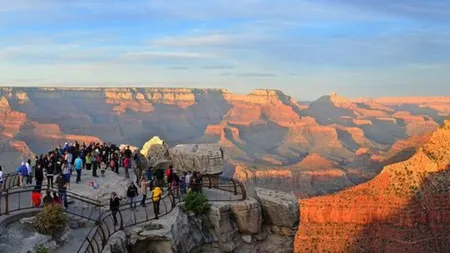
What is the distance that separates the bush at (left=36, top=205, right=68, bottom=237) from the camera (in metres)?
18.9

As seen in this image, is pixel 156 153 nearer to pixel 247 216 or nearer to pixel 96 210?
pixel 247 216

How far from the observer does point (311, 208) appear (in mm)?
64000

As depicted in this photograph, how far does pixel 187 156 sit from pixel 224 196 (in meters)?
4.50

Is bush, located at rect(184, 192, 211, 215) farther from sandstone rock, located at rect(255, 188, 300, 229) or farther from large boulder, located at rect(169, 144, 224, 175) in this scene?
large boulder, located at rect(169, 144, 224, 175)

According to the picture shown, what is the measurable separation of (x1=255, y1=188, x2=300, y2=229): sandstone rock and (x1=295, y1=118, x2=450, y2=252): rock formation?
33539 mm

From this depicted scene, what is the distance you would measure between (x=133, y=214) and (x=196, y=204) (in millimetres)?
2591

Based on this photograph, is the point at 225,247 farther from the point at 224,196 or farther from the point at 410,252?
the point at 410,252

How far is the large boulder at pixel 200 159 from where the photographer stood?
29469 mm

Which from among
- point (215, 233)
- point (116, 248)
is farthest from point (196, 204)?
point (116, 248)

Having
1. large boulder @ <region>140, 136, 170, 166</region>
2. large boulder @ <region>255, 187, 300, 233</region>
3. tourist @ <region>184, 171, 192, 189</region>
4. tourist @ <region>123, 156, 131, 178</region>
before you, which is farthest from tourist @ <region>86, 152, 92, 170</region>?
large boulder @ <region>255, 187, 300, 233</region>

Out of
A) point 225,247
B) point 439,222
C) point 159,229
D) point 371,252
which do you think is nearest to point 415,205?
point 439,222

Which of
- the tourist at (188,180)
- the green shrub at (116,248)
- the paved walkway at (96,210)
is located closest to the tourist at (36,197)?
the paved walkway at (96,210)

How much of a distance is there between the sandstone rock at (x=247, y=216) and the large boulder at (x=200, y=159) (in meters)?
4.91

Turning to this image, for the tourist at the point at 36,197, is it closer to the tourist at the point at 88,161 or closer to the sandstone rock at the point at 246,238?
the tourist at the point at 88,161
